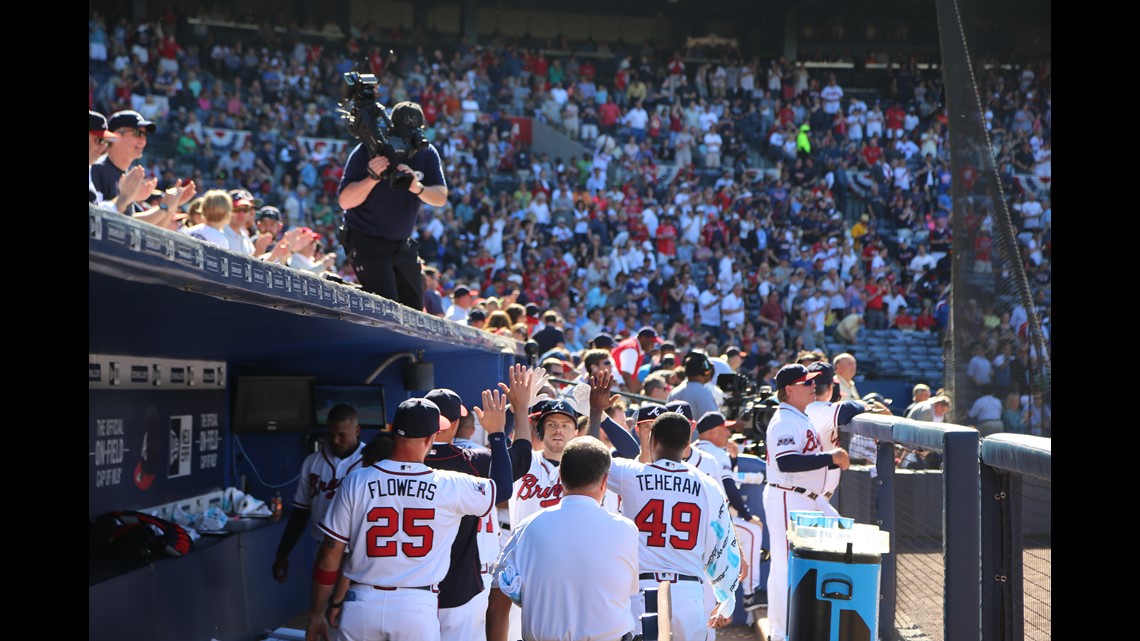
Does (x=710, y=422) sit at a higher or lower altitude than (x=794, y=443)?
higher

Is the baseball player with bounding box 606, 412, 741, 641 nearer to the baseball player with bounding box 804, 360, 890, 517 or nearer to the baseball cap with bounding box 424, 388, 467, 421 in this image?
the baseball cap with bounding box 424, 388, 467, 421

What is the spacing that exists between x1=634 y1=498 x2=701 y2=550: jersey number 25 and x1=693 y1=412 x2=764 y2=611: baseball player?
6.45ft

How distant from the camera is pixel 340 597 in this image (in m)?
5.04

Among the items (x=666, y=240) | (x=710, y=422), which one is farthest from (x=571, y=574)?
(x=666, y=240)

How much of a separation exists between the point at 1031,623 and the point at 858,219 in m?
20.8

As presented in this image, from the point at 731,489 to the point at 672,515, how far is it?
89.5 inches

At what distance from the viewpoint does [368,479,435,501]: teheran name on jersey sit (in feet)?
15.7

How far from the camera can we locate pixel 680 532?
5.16 meters

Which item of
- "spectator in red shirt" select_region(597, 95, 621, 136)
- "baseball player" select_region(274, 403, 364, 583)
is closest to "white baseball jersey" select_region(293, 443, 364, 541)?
"baseball player" select_region(274, 403, 364, 583)

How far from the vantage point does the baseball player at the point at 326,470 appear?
6.93 metres

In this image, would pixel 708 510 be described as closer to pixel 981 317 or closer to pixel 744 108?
pixel 981 317

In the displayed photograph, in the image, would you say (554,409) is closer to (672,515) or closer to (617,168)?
(672,515)
